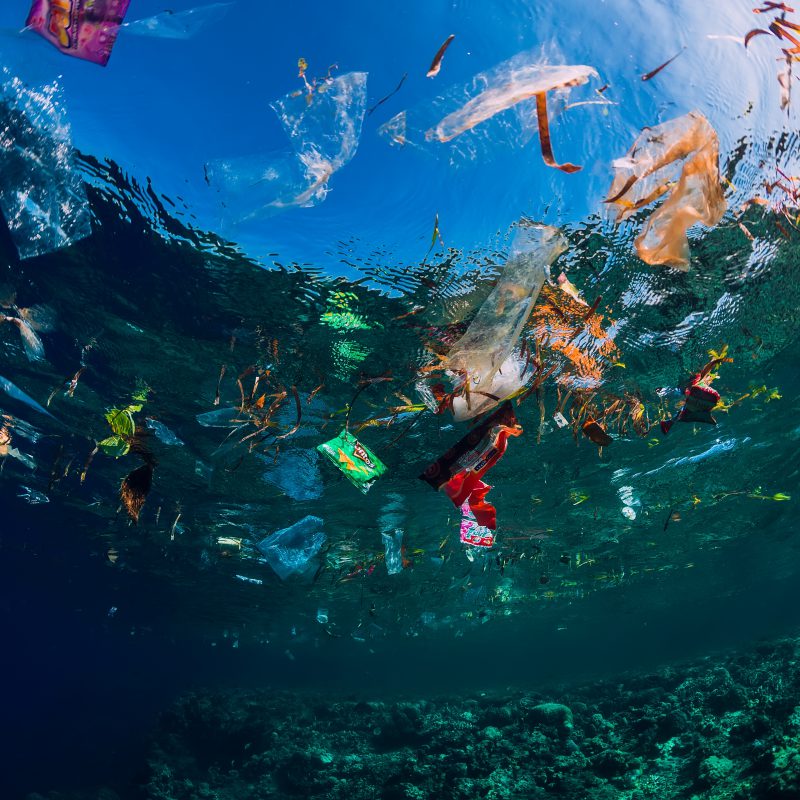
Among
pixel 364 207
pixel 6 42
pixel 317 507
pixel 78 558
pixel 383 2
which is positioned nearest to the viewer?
pixel 383 2

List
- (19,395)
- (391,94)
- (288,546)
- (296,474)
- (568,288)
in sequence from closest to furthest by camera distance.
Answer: (391,94) → (568,288) → (288,546) → (19,395) → (296,474)

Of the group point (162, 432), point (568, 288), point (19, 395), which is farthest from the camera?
point (162, 432)

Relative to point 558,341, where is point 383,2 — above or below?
below

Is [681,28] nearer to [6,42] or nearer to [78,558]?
[6,42]

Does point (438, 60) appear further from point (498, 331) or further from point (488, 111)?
point (498, 331)

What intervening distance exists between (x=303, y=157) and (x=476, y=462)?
3525mm

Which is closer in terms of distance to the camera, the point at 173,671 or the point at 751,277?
the point at 751,277

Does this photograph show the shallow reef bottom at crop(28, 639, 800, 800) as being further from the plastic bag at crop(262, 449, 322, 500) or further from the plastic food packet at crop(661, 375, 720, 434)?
the plastic bag at crop(262, 449, 322, 500)

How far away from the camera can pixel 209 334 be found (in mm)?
8070

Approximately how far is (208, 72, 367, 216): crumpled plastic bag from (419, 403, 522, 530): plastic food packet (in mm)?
3098

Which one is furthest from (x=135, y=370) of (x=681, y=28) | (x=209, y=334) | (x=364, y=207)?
(x=681, y=28)

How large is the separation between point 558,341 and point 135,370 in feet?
27.5

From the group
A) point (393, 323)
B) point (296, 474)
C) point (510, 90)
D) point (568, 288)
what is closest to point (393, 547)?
point (296, 474)

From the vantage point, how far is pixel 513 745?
14.3 meters
